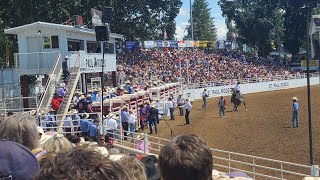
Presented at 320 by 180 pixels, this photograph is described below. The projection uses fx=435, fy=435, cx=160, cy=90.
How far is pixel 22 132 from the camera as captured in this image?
11.6ft

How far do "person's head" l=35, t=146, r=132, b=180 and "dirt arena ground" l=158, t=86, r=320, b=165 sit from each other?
534 inches

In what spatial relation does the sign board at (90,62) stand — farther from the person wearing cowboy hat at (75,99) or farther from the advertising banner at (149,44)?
the advertising banner at (149,44)

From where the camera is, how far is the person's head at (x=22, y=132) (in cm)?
353

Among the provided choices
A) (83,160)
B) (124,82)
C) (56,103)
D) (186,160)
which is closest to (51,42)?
(56,103)

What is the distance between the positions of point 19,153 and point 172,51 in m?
56.0

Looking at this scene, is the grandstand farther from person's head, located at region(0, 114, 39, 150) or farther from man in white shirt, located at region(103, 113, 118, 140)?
person's head, located at region(0, 114, 39, 150)

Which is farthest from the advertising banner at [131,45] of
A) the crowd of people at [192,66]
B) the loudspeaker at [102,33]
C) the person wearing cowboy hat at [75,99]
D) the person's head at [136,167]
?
the person's head at [136,167]

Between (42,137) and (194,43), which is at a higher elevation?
(194,43)

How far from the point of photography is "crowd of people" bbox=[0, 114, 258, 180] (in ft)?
5.62

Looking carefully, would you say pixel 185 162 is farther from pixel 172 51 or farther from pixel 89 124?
pixel 172 51

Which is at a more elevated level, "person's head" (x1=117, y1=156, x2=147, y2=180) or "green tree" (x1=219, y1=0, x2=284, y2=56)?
"green tree" (x1=219, y1=0, x2=284, y2=56)

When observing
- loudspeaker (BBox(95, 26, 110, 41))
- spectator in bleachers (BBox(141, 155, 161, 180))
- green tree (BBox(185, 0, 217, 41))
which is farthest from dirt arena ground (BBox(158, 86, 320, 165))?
green tree (BBox(185, 0, 217, 41))

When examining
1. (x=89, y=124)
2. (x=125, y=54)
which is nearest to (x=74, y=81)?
(x=89, y=124)

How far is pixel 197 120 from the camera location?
26.8 metres
